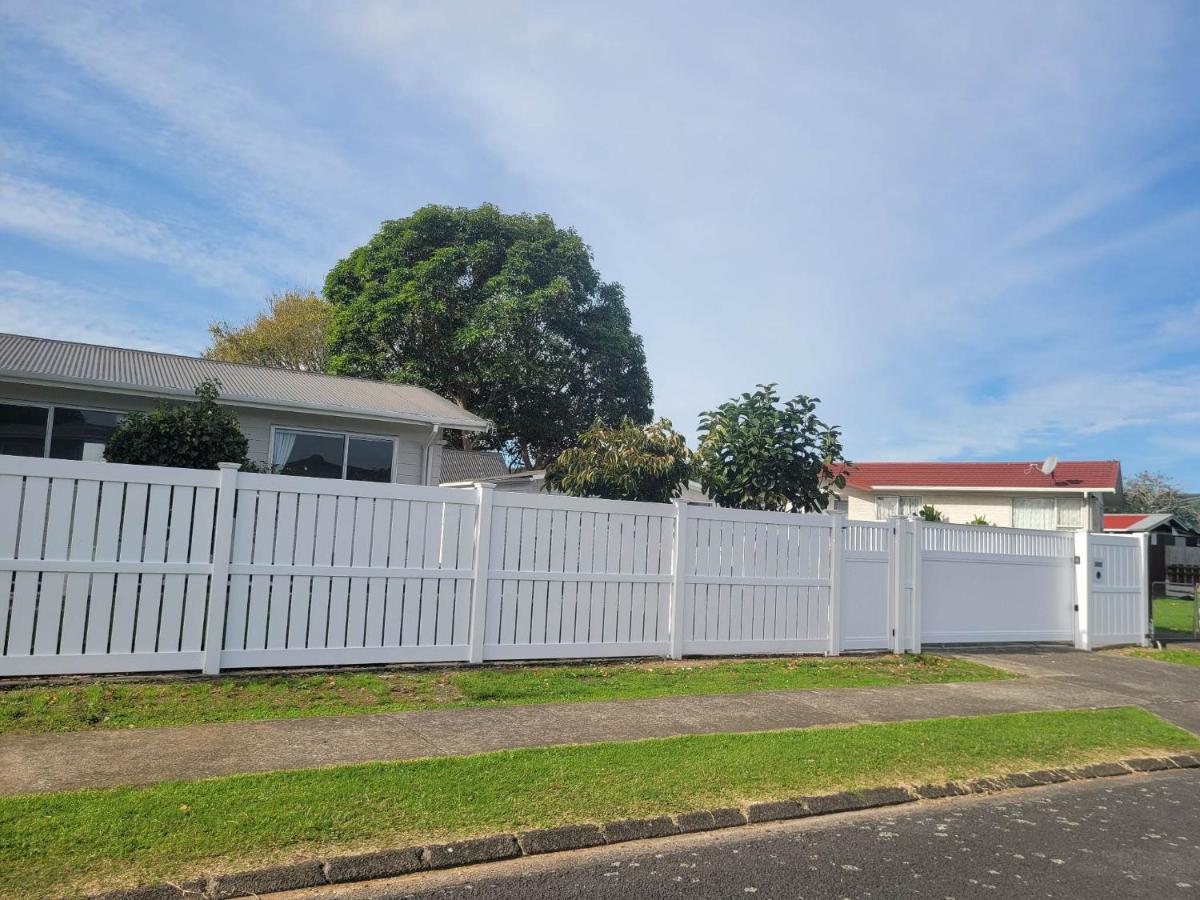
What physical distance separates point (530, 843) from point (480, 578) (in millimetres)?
4509

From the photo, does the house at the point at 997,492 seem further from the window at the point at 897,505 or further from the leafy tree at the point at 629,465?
the leafy tree at the point at 629,465

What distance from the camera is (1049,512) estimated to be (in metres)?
31.0

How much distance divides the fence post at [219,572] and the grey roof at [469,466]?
16306 mm

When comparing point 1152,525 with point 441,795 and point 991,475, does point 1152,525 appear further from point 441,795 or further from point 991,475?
point 441,795

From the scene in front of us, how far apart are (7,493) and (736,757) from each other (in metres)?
5.98

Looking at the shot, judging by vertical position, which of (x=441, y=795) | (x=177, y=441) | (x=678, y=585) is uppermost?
(x=177, y=441)

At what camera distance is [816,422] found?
42.3ft

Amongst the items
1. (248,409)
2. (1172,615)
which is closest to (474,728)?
(248,409)

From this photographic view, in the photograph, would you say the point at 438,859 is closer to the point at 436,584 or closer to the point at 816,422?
the point at 436,584

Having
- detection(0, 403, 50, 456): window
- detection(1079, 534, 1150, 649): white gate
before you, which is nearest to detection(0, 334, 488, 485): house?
detection(0, 403, 50, 456): window

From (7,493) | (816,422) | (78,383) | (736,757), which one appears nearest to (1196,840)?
(736,757)

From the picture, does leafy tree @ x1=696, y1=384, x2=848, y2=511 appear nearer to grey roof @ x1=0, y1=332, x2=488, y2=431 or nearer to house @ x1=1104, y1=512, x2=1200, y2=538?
grey roof @ x1=0, y1=332, x2=488, y2=431

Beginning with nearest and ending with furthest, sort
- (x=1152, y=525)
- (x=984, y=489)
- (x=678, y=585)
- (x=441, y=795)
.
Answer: (x=441, y=795) → (x=678, y=585) → (x=1152, y=525) → (x=984, y=489)

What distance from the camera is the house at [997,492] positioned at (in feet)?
99.2
